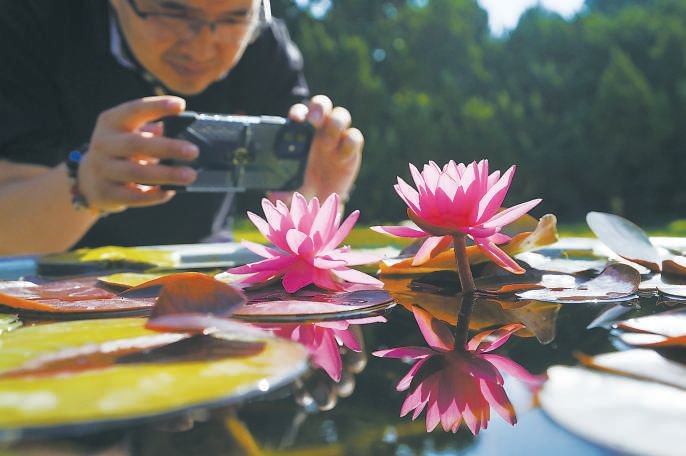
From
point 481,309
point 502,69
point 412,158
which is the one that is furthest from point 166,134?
point 502,69

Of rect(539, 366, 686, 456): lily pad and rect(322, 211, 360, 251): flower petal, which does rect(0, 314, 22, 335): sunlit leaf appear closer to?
rect(322, 211, 360, 251): flower petal

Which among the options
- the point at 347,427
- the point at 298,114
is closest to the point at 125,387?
the point at 347,427

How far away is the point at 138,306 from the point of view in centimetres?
45

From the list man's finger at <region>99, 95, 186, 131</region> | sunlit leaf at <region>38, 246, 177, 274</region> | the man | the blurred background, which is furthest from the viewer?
the blurred background

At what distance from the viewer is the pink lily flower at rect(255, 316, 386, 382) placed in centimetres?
32

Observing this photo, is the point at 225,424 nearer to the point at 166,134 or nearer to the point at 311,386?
the point at 311,386

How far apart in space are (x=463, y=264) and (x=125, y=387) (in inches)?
11.7

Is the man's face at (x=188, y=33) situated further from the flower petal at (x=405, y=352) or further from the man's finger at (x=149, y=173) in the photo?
the flower petal at (x=405, y=352)

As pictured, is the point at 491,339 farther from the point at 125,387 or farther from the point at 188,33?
the point at 188,33

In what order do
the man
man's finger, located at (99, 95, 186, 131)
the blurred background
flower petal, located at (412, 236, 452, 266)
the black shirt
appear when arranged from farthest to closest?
1. the blurred background
2. the black shirt
3. the man
4. man's finger, located at (99, 95, 186, 131)
5. flower petal, located at (412, 236, 452, 266)

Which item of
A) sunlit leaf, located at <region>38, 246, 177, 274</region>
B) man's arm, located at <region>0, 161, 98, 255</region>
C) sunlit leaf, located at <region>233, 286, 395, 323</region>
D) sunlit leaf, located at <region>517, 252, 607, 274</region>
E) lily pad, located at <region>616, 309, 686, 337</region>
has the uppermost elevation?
lily pad, located at <region>616, 309, 686, 337</region>

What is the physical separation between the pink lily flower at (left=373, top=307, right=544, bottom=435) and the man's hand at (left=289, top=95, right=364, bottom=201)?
735 mm

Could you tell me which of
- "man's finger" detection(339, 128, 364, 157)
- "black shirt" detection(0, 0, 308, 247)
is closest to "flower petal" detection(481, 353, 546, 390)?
"man's finger" detection(339, 128, 364, 157)

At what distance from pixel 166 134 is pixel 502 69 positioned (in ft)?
19.0
